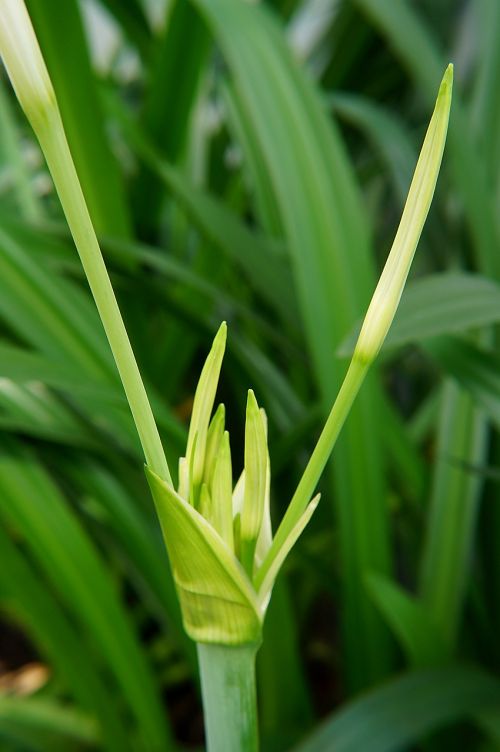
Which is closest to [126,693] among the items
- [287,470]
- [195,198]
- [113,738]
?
[113,738]

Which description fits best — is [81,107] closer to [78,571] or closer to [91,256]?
[78,571]

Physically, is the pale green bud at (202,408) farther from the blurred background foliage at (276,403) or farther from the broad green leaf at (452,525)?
the broad green leaf at (452,525)

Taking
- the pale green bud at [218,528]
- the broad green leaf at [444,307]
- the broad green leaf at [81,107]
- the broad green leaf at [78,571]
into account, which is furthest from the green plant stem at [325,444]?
the broad green leaf at [81,107]

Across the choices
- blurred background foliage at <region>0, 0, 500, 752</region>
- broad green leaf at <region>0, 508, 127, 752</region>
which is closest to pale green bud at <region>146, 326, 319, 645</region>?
blurred background foliage at <region>0, 0, 500, 752</region>

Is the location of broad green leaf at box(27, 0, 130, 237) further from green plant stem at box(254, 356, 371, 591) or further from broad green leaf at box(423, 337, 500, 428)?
green plant stem at box(254, 356, 371, 591)

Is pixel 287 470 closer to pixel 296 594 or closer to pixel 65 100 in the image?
pixel 296 594
